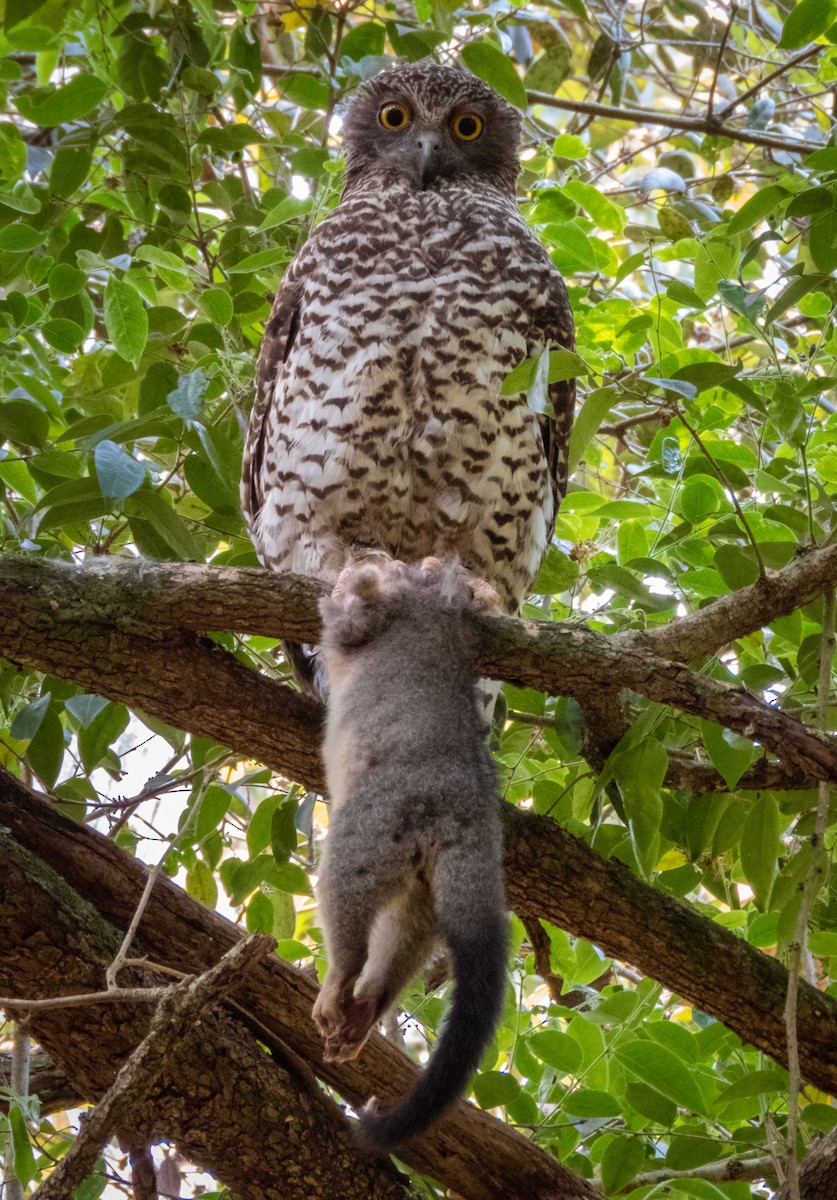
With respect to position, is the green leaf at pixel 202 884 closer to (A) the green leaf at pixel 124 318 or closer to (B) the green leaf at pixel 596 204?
(A) the green leaf at pixel 124 318

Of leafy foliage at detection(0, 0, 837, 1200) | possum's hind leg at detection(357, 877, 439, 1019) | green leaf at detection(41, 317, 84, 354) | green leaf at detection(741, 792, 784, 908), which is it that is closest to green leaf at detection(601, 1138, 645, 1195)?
leafy foliage at detection(0, 0, 837, 1200)

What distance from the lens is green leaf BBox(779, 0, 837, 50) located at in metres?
2.62

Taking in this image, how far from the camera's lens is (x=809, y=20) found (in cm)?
263

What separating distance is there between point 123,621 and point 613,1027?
1.38 m

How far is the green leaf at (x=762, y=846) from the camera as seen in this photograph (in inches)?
92.0

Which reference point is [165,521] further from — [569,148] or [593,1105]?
[569,148]

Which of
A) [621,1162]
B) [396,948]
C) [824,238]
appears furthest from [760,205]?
[621,1162]

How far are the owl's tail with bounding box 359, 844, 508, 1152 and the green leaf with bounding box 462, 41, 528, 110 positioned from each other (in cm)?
202

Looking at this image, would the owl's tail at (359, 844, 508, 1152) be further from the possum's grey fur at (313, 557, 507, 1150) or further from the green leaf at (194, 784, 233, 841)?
the green leaf at (194, 784, 233, 841)

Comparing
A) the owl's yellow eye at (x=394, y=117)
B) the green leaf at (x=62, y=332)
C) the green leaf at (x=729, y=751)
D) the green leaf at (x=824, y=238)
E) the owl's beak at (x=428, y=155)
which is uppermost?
the owl's yellow eye at (x=394, y=117)

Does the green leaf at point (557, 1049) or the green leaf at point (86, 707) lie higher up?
the green leaf at point (557, 1049)

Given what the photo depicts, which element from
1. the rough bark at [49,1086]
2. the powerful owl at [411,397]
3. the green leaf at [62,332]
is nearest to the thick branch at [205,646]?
the powerful owl at [411,397]

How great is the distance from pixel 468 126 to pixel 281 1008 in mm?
2441

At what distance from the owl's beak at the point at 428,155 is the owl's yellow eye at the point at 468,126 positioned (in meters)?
0.08
